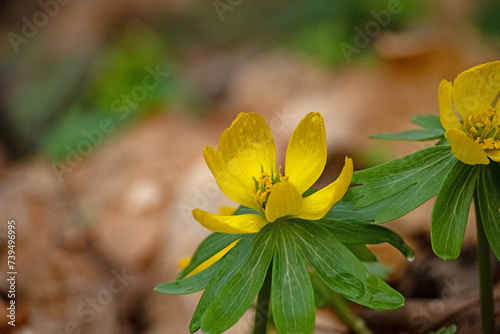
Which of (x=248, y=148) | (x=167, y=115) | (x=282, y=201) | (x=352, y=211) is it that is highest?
(x=167, y=115)

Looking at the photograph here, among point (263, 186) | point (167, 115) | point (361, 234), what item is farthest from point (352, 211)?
point (167, 115)

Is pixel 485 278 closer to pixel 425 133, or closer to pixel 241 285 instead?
pixel 425 133

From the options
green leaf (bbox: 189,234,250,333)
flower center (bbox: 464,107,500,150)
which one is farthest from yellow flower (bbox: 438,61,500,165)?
green leaf (bbox: 189,234,250,333)

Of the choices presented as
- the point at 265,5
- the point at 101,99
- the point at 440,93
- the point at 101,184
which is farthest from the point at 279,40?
the point at 440,93

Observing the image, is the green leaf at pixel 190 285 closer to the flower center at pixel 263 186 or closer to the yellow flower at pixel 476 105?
the flower center at pixel 263 186

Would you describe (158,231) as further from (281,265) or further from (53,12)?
(53,12)
